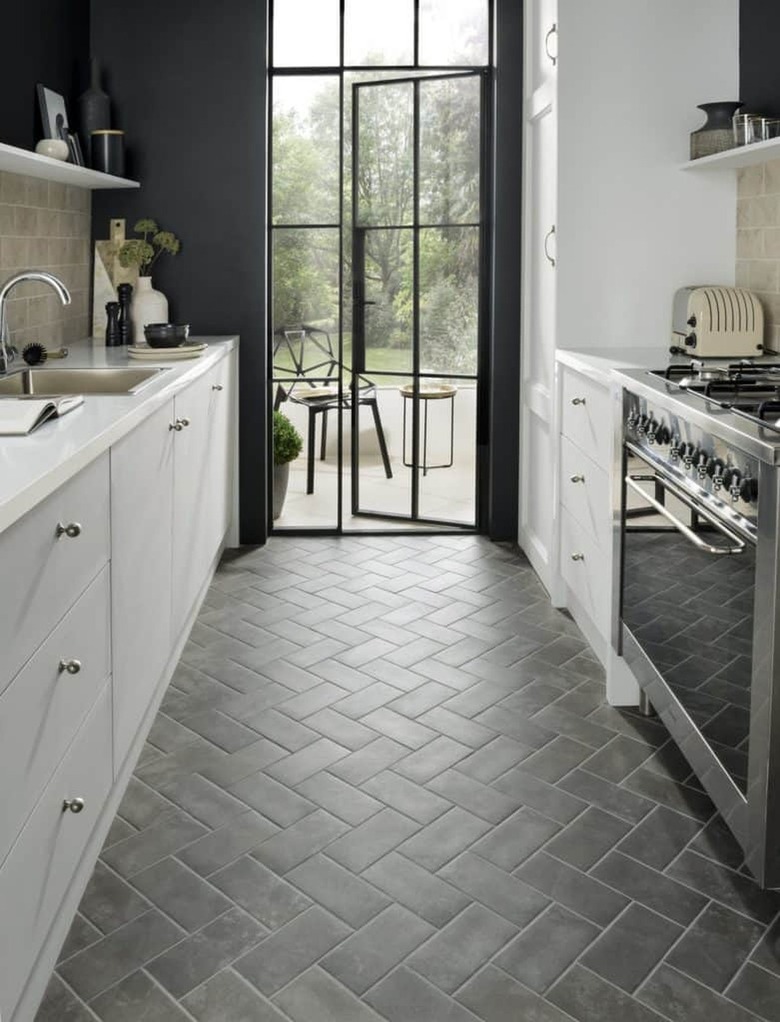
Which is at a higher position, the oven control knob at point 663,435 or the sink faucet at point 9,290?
the sink faucet at point 9,290

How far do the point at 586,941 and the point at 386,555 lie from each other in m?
2.82

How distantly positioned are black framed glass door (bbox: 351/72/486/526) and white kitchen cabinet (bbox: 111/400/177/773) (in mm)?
2063

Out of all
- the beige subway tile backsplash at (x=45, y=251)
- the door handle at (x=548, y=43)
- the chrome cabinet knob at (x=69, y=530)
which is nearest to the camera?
the chrome cabinet knob at (x=69, y=530)

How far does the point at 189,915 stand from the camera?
2100 mm

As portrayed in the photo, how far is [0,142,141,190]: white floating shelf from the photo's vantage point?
311 centimetres

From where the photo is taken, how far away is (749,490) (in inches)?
77.7

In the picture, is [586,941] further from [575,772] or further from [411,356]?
[411,356]

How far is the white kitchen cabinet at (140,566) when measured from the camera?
2340mm

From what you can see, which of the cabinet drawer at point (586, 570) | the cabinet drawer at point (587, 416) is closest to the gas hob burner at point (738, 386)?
the cabinet drawer at point (587, 416)

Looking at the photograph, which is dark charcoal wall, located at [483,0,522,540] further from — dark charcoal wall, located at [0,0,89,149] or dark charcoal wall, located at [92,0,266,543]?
dark charcoal wall, located at [0,0,89,149]

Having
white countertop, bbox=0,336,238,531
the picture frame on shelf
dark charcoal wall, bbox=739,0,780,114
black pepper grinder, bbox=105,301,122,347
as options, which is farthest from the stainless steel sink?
dark charcoal wall, bbox=739,0,780,114

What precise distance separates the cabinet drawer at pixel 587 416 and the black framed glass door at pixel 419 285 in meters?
1.18

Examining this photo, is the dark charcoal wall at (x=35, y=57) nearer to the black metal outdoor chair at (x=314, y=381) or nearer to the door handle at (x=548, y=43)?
the black metal outdoor chair at (x=314, y=381)

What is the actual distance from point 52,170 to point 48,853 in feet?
8.24
